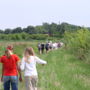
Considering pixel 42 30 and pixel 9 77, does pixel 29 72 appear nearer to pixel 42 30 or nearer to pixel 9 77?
pixel 9 77

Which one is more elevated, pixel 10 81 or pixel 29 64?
pixel 29 64

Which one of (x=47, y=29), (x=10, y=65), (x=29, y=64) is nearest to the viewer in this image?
(x=10, y=65)

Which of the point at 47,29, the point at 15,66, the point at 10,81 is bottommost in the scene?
the point at 47,29

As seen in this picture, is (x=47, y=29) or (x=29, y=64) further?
(x=47, y=29)

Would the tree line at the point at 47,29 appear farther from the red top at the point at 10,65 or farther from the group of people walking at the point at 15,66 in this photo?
the red top at the point at 10,65

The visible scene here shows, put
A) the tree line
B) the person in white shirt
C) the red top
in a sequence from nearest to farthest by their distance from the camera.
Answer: the red top, the person in white shirt, the tree line

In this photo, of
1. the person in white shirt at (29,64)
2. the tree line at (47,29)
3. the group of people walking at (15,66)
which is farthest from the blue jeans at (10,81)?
the tree line at (47,29)

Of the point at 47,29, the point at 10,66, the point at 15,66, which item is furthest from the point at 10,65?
the point at 47,29

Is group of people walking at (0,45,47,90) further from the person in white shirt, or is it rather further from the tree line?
the tree line

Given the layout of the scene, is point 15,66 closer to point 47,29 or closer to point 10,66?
point 10,66

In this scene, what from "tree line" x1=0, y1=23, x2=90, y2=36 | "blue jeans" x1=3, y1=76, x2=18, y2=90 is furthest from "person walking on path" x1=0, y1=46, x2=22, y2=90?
"tree line" x1=0, y1=23, x2=90, y2=36

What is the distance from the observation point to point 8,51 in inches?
329

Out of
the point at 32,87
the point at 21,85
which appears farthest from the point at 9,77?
the point at 21,85

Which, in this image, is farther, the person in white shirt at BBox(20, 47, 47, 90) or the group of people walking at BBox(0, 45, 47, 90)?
the person in white shirt at BBox(20, 47, 47, 90)
